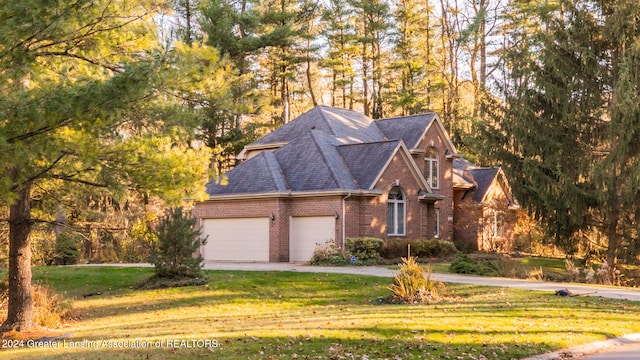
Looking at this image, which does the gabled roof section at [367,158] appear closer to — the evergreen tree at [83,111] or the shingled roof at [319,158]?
the shingled roof at [319,158]

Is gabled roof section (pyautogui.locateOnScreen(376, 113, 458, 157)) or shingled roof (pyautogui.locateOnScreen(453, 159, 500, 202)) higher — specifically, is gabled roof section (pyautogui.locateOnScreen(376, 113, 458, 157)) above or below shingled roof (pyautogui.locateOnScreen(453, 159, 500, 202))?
above

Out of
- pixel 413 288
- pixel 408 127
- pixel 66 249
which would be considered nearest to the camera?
pixel 413 288

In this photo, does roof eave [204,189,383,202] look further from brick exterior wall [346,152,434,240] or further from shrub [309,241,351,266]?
shrub [309,241,351,266]

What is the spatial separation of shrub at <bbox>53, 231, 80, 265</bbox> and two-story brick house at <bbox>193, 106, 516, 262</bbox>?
6664 millimetres

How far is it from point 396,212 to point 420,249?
2.14m

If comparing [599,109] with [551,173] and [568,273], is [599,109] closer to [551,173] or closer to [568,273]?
[551,173]

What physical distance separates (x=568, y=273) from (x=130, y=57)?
1853 centimetres

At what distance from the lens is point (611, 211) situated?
2602 cm

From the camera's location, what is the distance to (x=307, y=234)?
28.5 metres

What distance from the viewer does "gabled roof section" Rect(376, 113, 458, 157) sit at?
34156 millimetres

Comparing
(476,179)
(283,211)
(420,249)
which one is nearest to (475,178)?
(476,179)

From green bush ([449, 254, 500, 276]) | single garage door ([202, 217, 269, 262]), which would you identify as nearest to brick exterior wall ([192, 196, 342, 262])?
single garage door ([202, 217, 269, 262])

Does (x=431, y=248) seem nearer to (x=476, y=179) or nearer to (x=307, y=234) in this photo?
(x=307, y=234)

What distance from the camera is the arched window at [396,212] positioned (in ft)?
99.1
